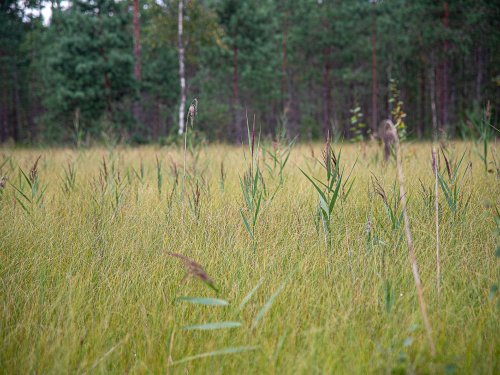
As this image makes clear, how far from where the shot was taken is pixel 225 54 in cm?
1950

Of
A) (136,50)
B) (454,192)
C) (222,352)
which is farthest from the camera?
(136,50)

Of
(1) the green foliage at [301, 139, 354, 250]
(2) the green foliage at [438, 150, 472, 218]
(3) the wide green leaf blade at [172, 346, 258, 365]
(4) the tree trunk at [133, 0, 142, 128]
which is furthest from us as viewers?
(4) the tree trunk at [133, 0, 142, 128]

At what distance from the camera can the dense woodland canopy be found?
13508 millimetres

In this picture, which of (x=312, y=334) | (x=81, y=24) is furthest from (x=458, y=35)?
(x=312, y=334)

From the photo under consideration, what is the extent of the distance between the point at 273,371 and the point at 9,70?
31.7 m

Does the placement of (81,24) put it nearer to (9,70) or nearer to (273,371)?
(273,371)

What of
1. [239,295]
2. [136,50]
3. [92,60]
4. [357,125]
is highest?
[136,50]

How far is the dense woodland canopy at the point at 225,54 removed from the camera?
13508 millimetres

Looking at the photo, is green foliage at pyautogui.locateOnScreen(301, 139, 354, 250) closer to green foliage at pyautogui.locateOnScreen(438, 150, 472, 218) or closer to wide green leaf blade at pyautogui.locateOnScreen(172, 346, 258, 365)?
green foliage at pyautogui.locateOnScreen(438, 150, 472, 218)

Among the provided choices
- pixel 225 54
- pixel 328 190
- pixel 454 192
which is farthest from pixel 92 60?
pixel 454 192

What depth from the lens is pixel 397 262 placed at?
175 cm

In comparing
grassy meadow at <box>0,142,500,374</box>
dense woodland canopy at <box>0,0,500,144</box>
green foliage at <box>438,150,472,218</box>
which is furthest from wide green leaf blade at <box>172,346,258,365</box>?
dense woodland canopy at <box>0,0,500,144</box>

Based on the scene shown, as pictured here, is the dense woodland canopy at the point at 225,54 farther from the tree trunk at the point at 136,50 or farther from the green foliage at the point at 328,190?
the green foliage at the point at 328,190

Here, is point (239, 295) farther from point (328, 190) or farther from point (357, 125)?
point (357, 125)
